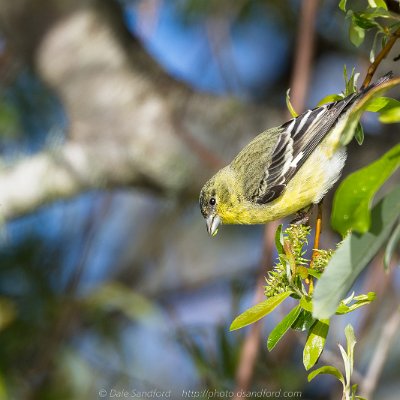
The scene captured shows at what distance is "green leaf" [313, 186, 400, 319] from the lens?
73 cm

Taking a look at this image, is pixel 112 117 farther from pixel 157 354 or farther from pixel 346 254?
pixel 346 254

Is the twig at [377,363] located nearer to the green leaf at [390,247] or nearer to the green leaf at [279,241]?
the green leaf at [279,241]

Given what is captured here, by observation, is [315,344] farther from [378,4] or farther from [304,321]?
[378,4]

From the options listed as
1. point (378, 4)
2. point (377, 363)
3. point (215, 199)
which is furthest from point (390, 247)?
point (215, 199)

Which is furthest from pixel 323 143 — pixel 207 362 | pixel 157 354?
pixel 157 354

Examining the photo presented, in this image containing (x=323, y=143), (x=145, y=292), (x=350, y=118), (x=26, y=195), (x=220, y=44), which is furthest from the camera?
(x=145, y=292)

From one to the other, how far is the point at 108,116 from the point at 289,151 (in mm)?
1677

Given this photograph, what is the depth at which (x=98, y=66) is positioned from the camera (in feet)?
11.6

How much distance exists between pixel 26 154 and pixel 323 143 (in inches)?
72.4

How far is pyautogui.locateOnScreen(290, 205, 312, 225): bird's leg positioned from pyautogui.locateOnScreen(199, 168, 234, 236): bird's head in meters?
0.39

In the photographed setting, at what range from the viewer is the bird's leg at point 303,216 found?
4.91 ft

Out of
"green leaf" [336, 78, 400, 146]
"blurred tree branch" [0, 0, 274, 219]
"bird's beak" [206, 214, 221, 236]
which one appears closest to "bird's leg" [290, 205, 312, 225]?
"bird's beak" [206, 214, 221, 236]

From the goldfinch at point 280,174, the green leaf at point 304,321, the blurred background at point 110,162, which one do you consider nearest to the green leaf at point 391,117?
the green leaf at point 304,321

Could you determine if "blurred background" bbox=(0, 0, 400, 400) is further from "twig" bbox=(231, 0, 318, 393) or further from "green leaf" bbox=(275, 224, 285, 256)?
"green leaf" bbox=(275, 224, 285, 256)
